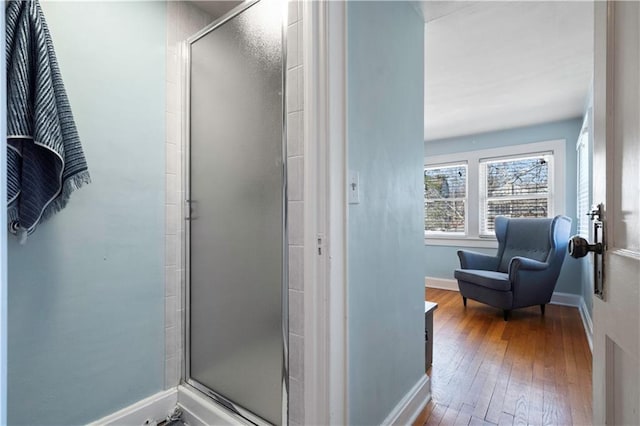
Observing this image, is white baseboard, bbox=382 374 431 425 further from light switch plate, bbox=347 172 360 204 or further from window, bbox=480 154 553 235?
window, bbox=480 154 553 235

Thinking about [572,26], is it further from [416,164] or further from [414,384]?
[414,384]

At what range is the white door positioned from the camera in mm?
542

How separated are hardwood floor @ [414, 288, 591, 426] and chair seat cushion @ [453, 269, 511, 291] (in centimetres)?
36

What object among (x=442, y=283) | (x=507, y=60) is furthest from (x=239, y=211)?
(x=442, y=283)

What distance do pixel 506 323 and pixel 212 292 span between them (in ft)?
9.85

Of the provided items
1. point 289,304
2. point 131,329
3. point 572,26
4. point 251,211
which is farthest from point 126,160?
point 572,26

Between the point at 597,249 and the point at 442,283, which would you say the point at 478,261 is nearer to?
the point at 442,283

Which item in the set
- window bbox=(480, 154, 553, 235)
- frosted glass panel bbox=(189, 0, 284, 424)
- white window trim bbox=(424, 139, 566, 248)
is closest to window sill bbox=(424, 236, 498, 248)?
white window trim bbox=(424, 139, 566, 248)

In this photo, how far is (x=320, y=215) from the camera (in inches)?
41.7

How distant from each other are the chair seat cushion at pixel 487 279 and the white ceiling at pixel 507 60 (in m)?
1.83

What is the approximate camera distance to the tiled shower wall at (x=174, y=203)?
63.2 inches

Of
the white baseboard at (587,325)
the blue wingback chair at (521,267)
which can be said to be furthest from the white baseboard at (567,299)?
the blue wingback chair at (521,267)

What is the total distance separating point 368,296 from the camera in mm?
1279

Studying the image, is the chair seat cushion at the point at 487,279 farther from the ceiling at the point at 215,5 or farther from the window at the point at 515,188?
the ceiling at the point at 215,5
